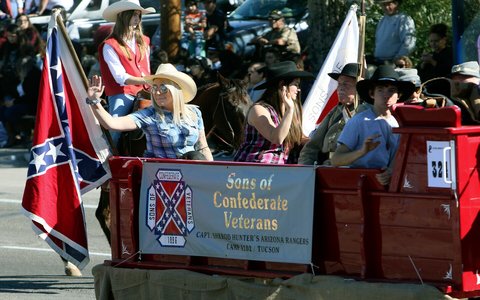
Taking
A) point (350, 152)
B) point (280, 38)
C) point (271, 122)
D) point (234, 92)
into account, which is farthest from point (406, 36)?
point (350, 152)

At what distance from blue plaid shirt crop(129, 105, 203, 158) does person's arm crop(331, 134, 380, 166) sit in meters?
1.67

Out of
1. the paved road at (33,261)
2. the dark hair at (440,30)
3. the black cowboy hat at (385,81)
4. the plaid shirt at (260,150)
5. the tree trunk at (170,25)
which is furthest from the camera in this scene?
the tree trunk at (170,25)

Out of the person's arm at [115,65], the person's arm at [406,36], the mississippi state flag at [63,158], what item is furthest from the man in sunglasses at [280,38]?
the mississippi state flag at [63,158]

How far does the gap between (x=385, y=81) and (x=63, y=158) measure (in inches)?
104

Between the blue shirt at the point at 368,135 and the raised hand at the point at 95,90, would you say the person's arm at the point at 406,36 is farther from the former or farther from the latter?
the blue shirt at the point at 368,135

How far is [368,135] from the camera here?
755 centimetres

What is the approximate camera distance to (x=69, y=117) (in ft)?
29.9

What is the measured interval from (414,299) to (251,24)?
13925 millimetres

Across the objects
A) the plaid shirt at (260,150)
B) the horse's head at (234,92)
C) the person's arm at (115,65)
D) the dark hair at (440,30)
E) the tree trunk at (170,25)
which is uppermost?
the person's arm at (115,65)

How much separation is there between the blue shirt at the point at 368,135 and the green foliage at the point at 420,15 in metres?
10.3

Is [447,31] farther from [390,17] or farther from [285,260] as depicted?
[285,260]

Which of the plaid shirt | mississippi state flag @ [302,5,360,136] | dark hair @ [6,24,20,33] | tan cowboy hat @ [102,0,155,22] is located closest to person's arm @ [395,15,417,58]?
mississippi state flag @ [302,5,360,136]

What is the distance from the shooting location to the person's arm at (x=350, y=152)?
727 cm

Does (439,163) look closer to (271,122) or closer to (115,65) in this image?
(271,122)
